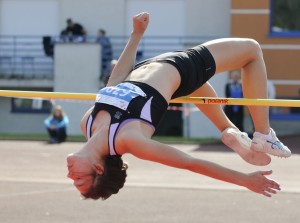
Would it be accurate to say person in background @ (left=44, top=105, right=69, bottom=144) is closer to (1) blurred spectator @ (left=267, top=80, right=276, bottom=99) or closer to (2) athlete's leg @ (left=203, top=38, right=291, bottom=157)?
(1) blurred spectator @ (left=267, top=80, right=276, bottom=99)

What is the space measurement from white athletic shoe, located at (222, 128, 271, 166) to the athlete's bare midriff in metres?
0.85

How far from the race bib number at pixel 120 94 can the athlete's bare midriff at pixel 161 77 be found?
12 centimetres

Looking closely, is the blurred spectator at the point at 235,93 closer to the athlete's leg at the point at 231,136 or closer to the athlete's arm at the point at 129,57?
the athlete's leg at the point at 231,136

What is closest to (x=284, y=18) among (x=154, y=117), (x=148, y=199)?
(x=148, y=199)

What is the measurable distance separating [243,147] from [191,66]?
924 mm

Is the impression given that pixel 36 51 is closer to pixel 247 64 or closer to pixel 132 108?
pixel 247 64

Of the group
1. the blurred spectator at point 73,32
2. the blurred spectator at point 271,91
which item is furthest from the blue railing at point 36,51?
the blurred spectator at point 271,91

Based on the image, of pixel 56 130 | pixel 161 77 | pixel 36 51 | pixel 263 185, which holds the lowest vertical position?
pixel 56 130

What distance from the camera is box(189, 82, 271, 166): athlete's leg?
7621 mm

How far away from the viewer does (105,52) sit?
23.5m

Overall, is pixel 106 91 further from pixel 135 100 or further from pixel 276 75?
pixel 276 75

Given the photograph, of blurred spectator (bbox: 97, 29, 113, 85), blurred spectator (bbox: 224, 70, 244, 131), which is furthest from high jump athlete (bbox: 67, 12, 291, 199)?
blurred spectator (bbox: 97, 29, 113, 85)

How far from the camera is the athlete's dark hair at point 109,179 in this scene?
271 inches

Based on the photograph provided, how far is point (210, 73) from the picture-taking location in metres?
7.38
